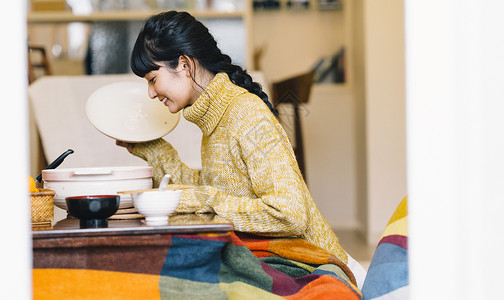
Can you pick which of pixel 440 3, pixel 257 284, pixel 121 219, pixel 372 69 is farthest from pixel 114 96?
pixel 372 69

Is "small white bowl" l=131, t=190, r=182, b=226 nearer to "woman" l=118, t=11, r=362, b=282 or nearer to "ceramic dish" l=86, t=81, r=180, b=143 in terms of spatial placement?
"woman" l=118, t=11, r=362, b=282

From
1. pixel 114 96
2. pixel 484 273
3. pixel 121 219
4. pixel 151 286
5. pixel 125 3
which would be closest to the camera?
pixel 484 273

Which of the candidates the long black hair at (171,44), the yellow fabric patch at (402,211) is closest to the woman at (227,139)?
the long black hair at (171,44)

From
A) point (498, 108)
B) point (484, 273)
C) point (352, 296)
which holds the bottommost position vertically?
point (352, 296)

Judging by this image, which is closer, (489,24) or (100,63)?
(489,24)

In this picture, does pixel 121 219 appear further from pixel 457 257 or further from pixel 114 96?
pixel 114 96

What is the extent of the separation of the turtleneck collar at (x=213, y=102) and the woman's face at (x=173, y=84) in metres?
0.07

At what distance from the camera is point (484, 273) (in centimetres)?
85

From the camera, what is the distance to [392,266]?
3.51 ft

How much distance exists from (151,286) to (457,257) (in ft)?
1.64

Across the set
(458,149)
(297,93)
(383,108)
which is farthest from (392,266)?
(383,108)

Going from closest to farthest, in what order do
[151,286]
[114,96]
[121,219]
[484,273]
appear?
[484,273] → [151,286] → [121,219] → [114,96]

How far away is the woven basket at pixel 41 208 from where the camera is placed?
3.64 ft

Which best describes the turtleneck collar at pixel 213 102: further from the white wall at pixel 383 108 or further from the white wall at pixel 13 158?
the white wall at pixel 383 108
